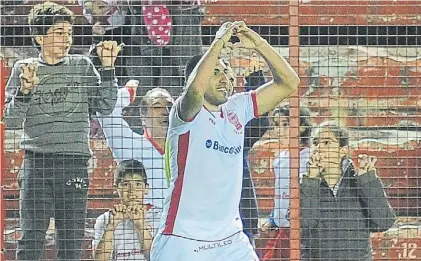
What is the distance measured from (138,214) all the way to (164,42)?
1.03m

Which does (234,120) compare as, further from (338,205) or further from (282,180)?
(338,205)

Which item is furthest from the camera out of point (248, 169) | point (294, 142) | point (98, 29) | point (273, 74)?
point (98, 29)

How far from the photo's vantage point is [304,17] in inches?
281

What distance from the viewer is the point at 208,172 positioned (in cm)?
616

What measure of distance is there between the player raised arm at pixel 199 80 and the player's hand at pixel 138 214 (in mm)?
980

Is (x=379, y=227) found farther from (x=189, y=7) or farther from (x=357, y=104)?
(x=189, y=7)

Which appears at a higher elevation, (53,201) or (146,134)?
(146,134)

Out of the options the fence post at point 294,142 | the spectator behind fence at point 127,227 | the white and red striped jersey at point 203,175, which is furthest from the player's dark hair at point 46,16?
the fence post at point 294,142

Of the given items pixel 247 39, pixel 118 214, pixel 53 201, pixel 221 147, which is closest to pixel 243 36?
pixel 247 39

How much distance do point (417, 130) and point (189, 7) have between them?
1.57 metres

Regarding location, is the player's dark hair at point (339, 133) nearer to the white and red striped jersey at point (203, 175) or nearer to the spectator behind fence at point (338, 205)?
the spectator behind fence at point (338, 205)

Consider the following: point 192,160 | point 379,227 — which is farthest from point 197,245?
point 379,227

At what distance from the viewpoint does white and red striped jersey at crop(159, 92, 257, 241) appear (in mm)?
6117

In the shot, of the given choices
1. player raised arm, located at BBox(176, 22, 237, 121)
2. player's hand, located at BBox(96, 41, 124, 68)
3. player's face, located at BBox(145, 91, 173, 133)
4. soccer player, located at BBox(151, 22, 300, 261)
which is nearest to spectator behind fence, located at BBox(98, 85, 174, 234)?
player's face, located at BBox(145, 91, 173, 133)
